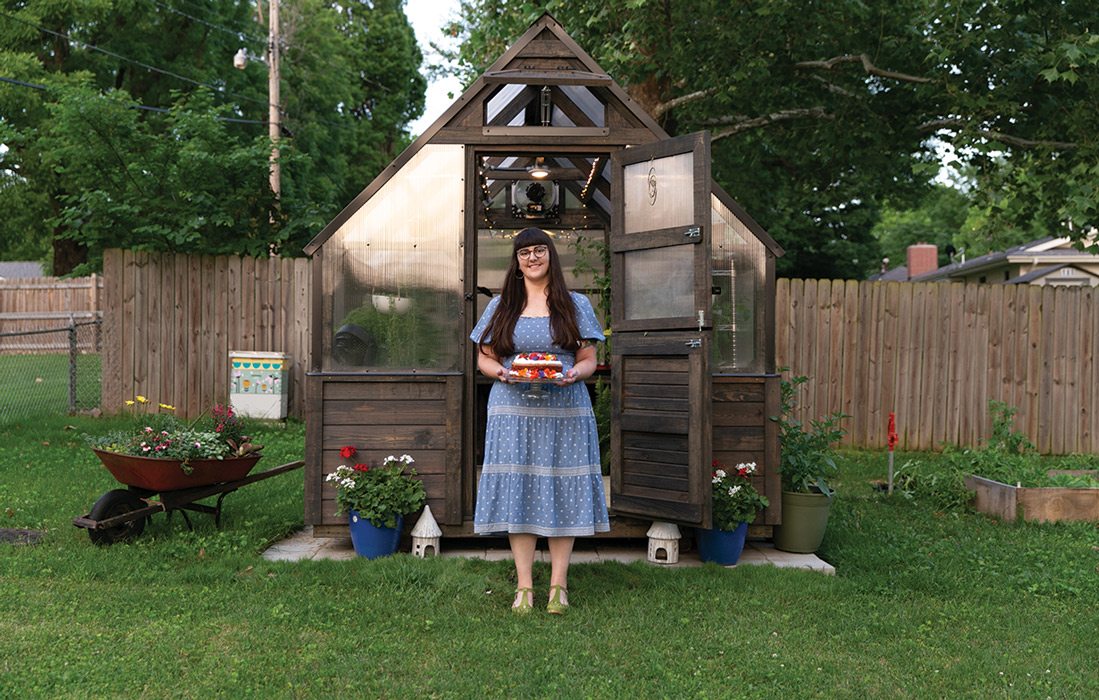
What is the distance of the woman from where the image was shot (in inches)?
175

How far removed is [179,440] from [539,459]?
235cm

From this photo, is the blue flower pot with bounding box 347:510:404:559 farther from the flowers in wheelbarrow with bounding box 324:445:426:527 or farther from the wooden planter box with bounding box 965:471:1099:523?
the wooden planter box with bounding box 965:471:1099:523

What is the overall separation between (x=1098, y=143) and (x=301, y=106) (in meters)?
18.5

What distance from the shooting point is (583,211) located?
381 inches

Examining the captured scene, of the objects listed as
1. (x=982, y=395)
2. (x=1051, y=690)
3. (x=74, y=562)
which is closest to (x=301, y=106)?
(x=982, y=395)

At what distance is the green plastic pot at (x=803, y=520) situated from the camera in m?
5.62

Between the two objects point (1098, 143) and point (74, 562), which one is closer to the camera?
point (74, 562)

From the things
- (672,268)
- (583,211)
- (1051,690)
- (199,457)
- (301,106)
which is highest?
(301,106)

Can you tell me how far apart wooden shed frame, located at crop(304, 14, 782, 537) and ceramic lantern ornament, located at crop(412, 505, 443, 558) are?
98mm

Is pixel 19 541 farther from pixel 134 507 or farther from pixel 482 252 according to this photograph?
pixel 482 252

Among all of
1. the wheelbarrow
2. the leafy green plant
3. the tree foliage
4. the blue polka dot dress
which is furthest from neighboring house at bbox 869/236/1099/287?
the wheelbarrow

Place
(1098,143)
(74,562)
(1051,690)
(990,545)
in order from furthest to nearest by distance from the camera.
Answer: (1098,143)
(990,545)
(74,562)
(1051,690)

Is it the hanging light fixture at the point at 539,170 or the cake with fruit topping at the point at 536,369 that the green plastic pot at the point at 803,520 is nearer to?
the cake with fruit topping at the point at 536,369

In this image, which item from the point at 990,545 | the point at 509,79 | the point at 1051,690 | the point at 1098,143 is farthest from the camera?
the point at 1098,143
